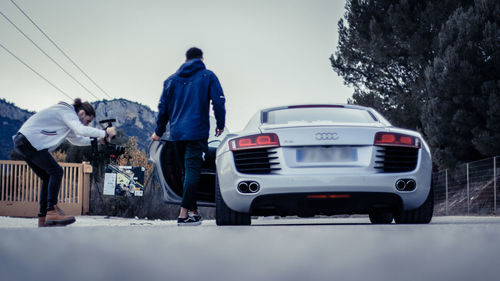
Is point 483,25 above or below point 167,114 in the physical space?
above

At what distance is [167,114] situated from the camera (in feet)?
21.8

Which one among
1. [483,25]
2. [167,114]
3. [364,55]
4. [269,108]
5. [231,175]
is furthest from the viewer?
[364,55]

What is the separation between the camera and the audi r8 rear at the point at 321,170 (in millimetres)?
4977

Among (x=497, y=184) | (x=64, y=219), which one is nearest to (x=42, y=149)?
(x=64, y=219)

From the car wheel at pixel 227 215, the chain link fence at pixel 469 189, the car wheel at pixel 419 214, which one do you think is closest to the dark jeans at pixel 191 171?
the car wheel at pixel 227 215

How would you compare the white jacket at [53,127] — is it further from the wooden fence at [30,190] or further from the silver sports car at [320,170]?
the wooden fence at [30,190]

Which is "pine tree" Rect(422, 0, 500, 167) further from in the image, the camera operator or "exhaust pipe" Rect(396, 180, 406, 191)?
the camera operator

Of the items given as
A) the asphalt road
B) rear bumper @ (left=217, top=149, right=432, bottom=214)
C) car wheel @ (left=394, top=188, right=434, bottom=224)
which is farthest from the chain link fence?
the asphalt road

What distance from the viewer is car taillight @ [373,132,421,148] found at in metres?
5.16

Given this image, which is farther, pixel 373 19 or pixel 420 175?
pixel 373 19

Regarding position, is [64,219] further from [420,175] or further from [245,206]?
[420,175]

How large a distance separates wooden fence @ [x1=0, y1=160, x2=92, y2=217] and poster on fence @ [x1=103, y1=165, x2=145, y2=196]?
788mm

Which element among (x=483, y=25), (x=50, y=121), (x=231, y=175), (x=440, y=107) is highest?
(x=483, y=25)

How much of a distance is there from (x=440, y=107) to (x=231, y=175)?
56.1ft
